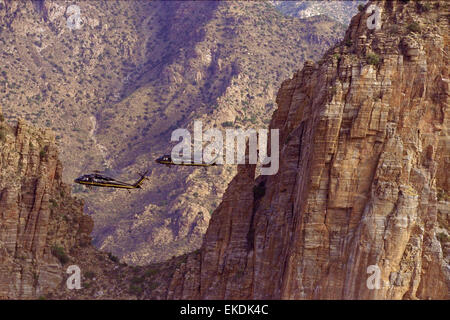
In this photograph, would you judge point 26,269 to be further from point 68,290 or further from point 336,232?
point 336,232

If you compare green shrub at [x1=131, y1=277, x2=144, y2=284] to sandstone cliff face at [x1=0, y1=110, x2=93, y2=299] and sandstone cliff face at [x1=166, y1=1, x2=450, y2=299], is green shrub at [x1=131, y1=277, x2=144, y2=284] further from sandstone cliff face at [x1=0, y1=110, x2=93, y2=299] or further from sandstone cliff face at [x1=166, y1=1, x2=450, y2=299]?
sandstone cliff face at [x1=166, y1=1, x2=450, y2=299]

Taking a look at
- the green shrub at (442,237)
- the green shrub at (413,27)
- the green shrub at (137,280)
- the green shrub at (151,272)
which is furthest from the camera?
the green shrub at (151,272)

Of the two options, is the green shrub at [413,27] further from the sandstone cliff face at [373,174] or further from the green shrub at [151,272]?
the green shrub at [151,272]

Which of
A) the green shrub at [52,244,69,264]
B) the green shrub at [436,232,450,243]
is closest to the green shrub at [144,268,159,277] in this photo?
the green shrub at [52,244,69,264]

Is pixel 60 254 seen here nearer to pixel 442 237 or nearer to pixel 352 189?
pixel 352 189

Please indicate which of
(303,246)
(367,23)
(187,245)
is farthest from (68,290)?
(187,245)

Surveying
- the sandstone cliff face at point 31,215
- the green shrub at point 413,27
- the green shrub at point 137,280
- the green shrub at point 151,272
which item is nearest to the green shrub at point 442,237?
the green shrub at point 413,27

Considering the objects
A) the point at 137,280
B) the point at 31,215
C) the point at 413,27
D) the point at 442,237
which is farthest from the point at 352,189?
the point at 31,215
